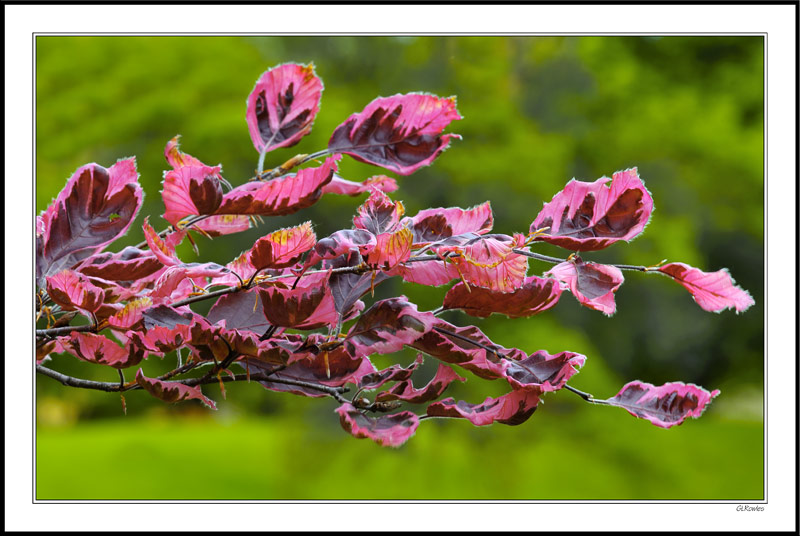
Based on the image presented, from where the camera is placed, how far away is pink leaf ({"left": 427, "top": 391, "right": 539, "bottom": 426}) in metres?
0.50

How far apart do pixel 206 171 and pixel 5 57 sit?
0.62 m

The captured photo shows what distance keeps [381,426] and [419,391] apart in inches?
1.5

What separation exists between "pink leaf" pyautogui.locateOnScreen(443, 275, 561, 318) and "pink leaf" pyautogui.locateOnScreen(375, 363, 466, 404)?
5 cm

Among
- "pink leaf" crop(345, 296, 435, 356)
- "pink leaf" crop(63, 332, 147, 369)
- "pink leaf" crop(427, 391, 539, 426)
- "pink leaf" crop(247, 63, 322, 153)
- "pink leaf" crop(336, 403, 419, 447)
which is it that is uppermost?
"pink leaf" crop(247, 63, 322, 153)

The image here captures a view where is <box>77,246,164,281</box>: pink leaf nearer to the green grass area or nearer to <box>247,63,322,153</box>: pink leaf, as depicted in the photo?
<box>247,63,322,153</box>: pink leaf

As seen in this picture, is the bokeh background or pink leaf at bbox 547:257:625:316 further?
the bokeh background

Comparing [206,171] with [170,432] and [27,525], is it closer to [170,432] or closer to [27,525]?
[27,525]

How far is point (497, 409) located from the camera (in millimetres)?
509

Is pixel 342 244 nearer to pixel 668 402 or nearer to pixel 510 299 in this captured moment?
pixel 510 299

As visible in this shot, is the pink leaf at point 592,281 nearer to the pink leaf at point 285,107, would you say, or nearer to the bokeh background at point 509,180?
the pink leaf at point 285,107

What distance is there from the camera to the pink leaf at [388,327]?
485 millimetres

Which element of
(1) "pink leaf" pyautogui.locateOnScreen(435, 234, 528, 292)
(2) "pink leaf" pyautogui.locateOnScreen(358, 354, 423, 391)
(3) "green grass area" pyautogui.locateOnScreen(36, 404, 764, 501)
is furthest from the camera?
(3) "green grass area" pyautogui.locateOnScreen(36, 404, 764, 501)

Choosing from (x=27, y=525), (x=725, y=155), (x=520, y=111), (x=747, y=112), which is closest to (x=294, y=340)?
(x=27, y=525)

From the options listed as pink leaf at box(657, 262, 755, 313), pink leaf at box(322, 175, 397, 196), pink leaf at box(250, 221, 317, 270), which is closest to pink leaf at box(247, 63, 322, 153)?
pink leaf at box(322, 175, 397, 196)
